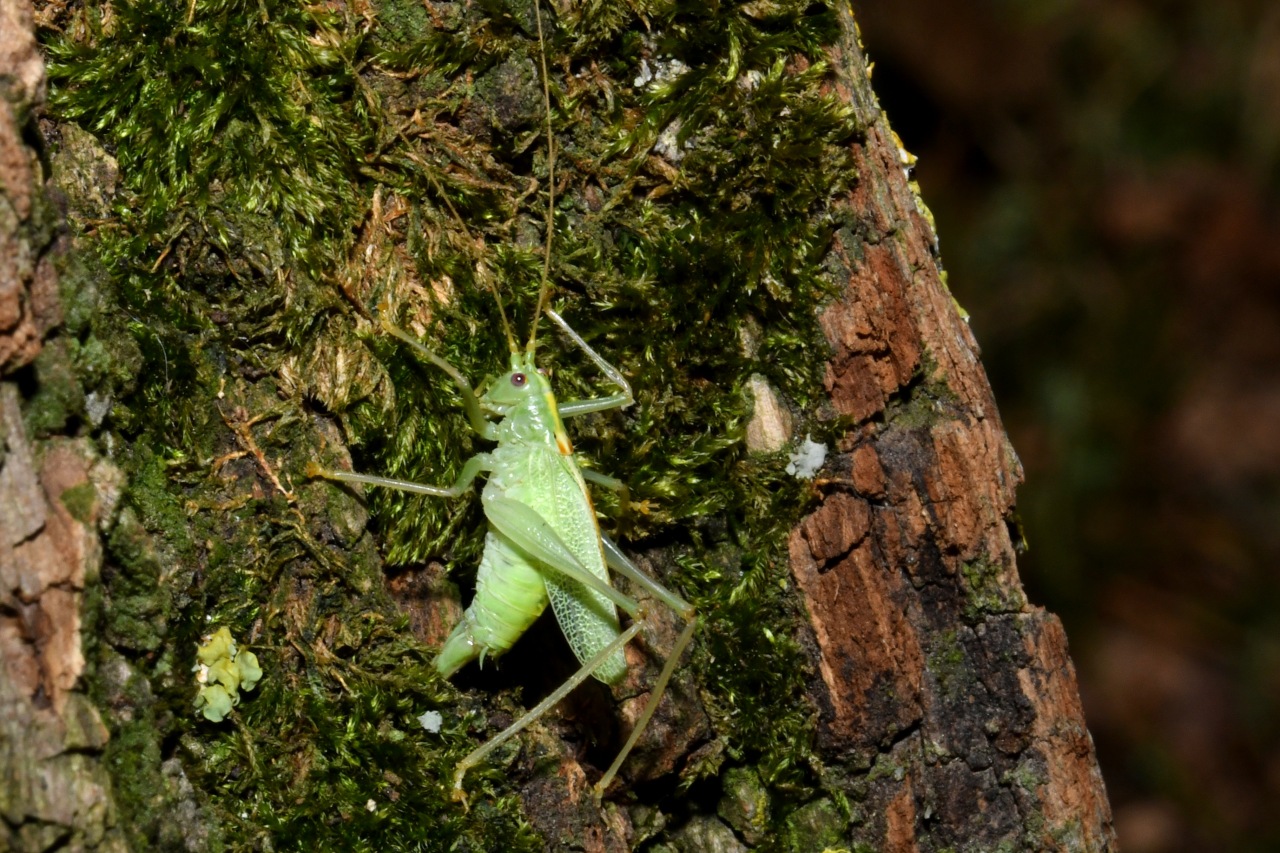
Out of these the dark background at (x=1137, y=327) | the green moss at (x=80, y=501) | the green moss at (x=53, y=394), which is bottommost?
the dark background at (x=1137, y=327)

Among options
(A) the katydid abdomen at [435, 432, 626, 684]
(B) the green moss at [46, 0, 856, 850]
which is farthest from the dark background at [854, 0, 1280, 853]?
(A) the katydid abdomen at [435, 432, 626, 684]

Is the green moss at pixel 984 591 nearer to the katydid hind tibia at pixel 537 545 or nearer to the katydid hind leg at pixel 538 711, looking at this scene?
the katydid hind tibia at pixel 537 545

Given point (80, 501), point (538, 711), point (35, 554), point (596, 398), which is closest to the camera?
point (35, 554)

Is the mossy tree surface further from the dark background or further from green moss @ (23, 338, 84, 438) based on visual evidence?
the dark background

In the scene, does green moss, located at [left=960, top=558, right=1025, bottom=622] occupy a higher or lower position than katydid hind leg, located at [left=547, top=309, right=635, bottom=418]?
lower

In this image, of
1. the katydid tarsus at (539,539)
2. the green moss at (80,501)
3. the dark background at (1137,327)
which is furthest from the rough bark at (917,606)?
the dark background at (1137,327)

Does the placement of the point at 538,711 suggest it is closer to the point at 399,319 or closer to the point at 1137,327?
the point at 399,319

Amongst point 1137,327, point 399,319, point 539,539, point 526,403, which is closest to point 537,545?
point 539,539
